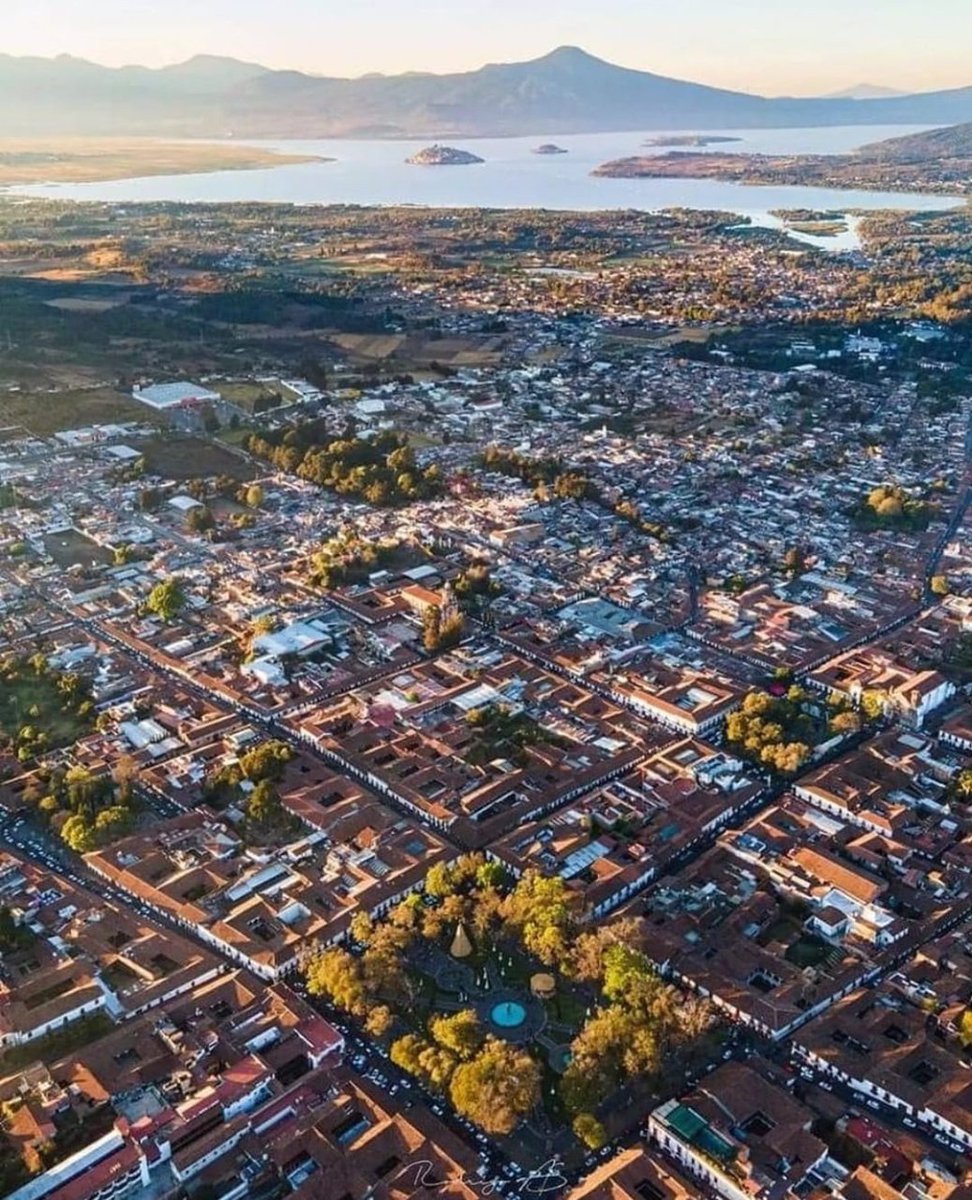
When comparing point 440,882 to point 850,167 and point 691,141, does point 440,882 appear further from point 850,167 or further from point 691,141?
point 691,141

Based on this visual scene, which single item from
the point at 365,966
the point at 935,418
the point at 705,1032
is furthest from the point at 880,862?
the point at 935,418

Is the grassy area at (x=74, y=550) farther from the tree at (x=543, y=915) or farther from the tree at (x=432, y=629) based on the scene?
the tree at (x=543, y=915)

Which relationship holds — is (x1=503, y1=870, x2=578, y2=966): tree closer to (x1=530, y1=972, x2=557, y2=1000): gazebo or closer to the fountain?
(x1=530, y1=972, x2=557, y2=1000): gazebo

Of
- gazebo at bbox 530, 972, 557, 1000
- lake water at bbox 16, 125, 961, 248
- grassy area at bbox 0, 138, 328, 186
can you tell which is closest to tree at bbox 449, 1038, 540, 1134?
gazebo at bbox 530, 972, 557, 1000

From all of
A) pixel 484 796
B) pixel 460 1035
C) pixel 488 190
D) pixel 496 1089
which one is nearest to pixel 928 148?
pixel 488 190

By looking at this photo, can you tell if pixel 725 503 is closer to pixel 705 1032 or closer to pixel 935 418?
pixel 935 418

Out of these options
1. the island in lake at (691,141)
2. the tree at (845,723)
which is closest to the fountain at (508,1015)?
the tree at (845,723)
